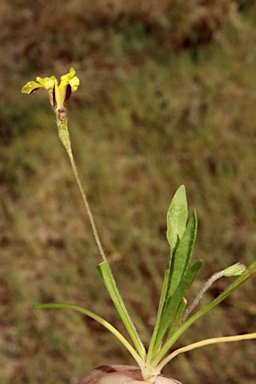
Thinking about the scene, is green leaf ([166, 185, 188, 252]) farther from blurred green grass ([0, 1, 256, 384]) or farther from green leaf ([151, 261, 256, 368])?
blurred green grass ([0, 1, 256, 384])

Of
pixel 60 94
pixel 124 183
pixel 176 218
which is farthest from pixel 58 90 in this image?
pixel 124 183

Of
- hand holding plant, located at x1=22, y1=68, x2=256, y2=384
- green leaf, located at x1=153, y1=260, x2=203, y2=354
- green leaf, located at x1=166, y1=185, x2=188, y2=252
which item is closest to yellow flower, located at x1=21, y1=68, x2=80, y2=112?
hand holding plant, located at x1=22, y1=68, x2=256, y2=384

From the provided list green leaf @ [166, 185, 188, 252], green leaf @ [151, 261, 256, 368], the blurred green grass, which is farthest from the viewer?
the blurred green grass

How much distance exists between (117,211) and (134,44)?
1798mm

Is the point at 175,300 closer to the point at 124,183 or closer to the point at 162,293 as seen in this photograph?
the point at 162,293

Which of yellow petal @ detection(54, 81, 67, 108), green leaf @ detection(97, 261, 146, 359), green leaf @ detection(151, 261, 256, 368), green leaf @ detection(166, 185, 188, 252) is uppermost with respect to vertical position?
yellow petal @ detection(54, 81, 67, 108)

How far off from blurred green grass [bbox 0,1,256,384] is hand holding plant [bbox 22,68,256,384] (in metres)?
1.72

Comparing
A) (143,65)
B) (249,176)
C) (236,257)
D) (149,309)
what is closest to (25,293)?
(149,309)

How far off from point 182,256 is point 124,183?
8.76 feet

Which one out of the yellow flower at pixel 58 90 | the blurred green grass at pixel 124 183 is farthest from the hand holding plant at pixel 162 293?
the blurred green grass at pixel 124 183

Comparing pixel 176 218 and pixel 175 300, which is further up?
pixel 176 218

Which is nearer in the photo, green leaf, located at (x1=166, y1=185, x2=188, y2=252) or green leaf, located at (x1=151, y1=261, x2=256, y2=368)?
green leaf, located at (x1=151, y1=261, x2=256, y2=368)

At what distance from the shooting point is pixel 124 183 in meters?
3.92

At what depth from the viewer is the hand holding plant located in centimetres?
121
